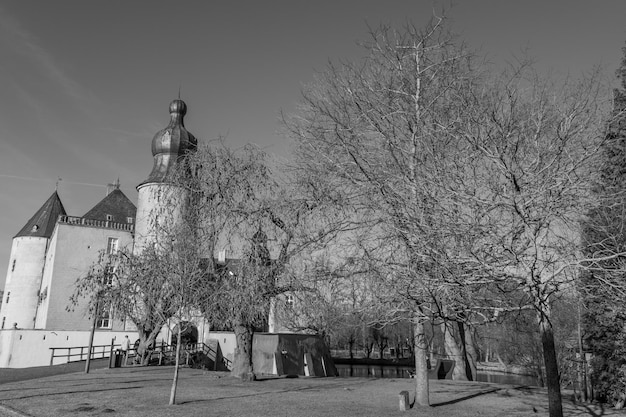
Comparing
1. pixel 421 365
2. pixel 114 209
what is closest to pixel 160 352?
pixel 421 365

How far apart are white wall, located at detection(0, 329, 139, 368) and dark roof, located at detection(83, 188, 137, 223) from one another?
11710mm

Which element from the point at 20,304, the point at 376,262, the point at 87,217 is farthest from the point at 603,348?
the point at 20,304

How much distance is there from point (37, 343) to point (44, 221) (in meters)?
17.3

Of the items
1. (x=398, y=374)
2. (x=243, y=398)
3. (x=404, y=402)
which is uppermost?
(x=404, y=402)

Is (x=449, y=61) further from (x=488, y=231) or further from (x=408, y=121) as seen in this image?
(x=488, y=231)

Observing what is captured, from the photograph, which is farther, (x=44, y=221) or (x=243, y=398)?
(x=44, y=221)

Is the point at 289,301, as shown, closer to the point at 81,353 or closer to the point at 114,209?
the point at 81,353

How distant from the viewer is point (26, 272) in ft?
160

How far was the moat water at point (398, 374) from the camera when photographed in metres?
44.4

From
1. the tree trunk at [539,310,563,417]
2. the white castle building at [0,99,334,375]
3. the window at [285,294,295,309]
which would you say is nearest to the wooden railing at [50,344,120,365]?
the white castle building at [0,99,334,375]

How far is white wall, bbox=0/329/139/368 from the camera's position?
123 feet

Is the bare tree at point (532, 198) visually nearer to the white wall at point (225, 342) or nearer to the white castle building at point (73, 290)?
the white castle building at point (73, 290)

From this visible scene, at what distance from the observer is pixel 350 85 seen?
1421 centimetres

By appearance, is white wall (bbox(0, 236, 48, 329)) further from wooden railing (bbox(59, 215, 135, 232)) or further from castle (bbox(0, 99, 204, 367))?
wooden railing (bbox(59, 215, 135, 232))
